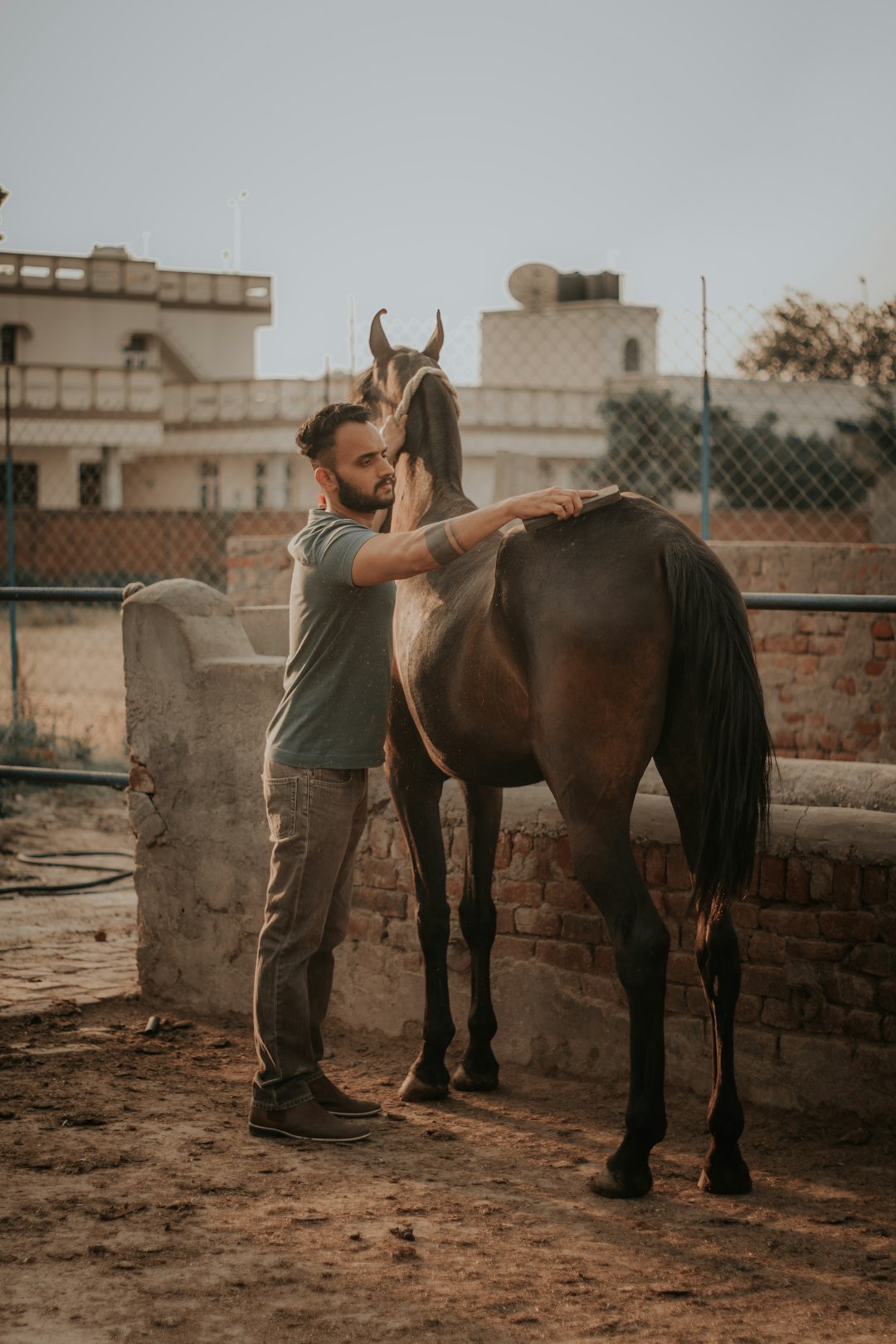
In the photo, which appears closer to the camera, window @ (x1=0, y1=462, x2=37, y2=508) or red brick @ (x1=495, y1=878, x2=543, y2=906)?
red brick @ (x1=495, y1=878, x2=543, y2=906)

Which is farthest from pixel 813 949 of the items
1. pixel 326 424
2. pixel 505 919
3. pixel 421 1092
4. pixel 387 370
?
pixel 387 370

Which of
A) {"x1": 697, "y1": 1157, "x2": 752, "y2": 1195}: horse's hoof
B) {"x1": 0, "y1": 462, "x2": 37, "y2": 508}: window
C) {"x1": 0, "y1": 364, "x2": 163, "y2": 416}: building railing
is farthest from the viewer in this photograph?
{"x1": 0, "y1": 364, "x2": 163, "y2": 416}: building railing

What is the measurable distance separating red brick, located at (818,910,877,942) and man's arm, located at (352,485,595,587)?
4.71 ft

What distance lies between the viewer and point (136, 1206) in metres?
3.42

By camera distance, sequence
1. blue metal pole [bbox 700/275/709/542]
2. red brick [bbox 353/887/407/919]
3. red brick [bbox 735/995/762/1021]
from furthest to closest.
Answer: blue metal pole [bbox 700/275/709/542] → red brick [bbox 353/887/407/919] → red brick [bbox 735/995/762/1021]

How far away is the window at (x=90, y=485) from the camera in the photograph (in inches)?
1409

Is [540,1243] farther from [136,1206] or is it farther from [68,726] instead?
[68,726]

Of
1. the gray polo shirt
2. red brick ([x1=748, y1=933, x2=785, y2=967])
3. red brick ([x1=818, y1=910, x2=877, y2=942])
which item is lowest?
red brick ([x1=748, y1=933, x2=785, y2=967])

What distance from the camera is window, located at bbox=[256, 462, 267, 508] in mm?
35750

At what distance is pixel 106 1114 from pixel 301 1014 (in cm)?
76

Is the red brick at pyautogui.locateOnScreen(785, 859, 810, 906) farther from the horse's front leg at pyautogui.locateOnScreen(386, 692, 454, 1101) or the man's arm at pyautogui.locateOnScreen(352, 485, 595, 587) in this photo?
the man's arm at pyautogui.locateOnScreen(352, 485, 595, 587)

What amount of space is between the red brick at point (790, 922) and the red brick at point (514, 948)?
0.85 meters

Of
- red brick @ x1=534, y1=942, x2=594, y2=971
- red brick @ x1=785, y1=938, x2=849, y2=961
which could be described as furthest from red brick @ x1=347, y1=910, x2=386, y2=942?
red brick @ x1=785, y1=938, x2=849, y2=961

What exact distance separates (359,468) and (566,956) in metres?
1.76
